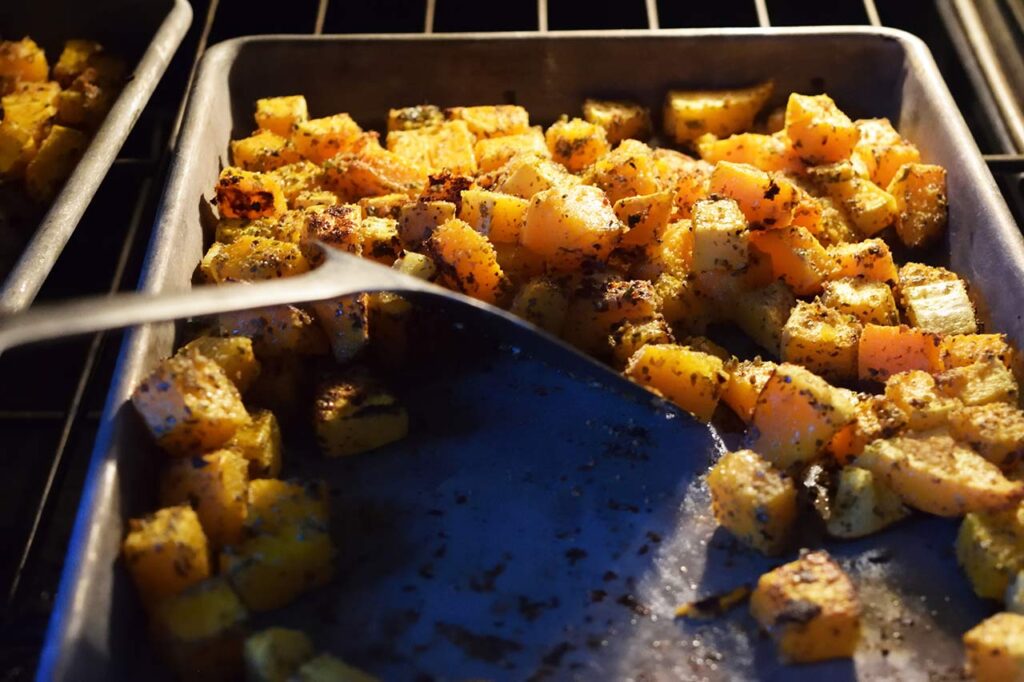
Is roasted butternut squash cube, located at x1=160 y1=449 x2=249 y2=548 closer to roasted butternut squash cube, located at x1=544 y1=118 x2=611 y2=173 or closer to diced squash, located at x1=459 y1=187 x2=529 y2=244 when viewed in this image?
diced squash, located at x1=459 y1=187 x2=529 y2=244

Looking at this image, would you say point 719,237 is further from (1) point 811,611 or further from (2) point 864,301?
(1) point 811,611

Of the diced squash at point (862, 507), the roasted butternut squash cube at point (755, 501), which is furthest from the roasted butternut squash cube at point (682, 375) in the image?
the diced squash at point (862, 507)

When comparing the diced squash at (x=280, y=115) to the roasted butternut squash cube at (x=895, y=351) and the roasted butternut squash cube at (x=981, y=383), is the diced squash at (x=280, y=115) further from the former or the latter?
the roasted butternut squash cube at (x=981, y=383)

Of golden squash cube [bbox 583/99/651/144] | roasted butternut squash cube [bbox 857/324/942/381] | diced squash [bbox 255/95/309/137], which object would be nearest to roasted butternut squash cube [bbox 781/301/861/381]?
roasted butternut squash cube [bbox 857/324/942/381]

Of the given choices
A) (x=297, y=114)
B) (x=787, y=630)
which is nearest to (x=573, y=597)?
(x=787, y=630)

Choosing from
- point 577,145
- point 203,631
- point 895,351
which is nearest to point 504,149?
point 577,145
